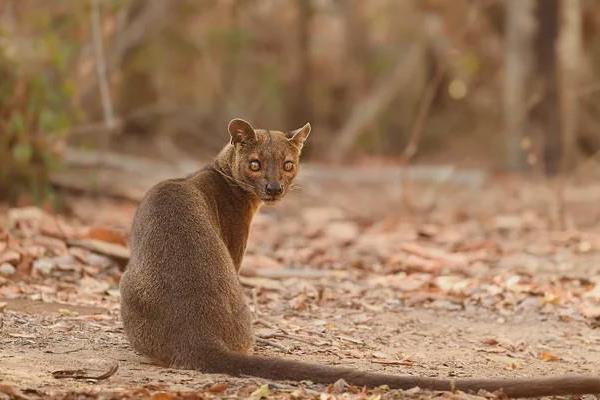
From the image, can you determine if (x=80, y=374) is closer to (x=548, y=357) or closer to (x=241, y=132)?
(x=241, y=132)

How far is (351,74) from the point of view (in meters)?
16.2

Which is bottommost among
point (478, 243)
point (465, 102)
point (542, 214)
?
point (478, 243)

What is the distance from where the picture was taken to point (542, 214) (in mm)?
10367

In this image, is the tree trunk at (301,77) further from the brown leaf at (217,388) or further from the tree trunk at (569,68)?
the brown leaf at (217,388)

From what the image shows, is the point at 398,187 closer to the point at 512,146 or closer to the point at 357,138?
the point at 512,146

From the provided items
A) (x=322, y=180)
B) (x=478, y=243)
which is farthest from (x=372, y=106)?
(x=478, y=243)

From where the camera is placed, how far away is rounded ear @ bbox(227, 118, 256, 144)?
528cm

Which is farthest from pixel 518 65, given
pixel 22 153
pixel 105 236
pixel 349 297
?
pixel 105 236

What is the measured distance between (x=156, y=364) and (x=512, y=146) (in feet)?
30.7

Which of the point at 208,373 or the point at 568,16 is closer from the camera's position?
the point at 208,373

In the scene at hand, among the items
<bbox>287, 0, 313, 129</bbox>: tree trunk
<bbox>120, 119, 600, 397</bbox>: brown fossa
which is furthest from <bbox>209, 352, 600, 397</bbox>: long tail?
<bbox>287, 0, 313, 129</bbox>: tree trunk

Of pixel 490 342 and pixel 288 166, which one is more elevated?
pixel 288 166

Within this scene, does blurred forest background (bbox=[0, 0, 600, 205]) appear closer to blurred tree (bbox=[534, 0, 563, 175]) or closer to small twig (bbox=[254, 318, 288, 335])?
blurred tree (bbox=[534, 0, 563, 175])

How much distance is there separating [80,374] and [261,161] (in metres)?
1.61
